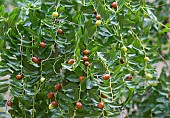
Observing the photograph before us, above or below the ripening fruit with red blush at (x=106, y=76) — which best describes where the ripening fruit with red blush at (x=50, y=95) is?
below

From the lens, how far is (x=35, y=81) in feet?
3.19

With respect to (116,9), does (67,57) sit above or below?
below

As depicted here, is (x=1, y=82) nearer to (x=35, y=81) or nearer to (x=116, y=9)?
(x=35, y=81)

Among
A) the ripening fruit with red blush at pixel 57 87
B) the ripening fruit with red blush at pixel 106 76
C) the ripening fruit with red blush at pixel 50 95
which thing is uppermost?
the ripening fruit with red blush at pixel 106 76

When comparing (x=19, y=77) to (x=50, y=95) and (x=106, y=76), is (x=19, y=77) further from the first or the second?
(x=106, y=76)

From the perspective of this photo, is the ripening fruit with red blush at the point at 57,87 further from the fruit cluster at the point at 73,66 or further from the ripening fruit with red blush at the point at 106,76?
the ripening fruit with red blush at the point at 106,76

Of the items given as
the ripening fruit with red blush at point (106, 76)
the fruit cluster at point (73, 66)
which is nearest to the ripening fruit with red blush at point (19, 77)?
the fruit cluster at point (73, 66)

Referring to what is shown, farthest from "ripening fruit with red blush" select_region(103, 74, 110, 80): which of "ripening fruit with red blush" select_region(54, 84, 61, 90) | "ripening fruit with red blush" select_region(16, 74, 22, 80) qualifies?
"ripening fruit with red blush" select_region(16, 74, 22, 80)

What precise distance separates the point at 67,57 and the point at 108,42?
0.15 metres

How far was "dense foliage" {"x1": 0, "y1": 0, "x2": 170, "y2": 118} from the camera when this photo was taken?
923 millimetres

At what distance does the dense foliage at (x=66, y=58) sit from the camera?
0.92 m

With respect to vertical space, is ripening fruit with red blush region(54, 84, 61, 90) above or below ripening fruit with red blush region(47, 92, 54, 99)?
above

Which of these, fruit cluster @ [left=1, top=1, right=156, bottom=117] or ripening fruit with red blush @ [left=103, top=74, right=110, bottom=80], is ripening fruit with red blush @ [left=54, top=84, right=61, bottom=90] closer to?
fruit cluster @ [left=1, top=1, right=156, bottom=117]

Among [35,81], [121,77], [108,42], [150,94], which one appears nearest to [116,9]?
[108,42]
